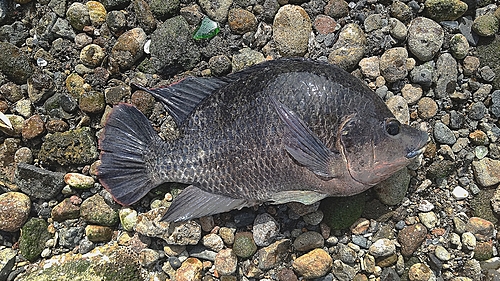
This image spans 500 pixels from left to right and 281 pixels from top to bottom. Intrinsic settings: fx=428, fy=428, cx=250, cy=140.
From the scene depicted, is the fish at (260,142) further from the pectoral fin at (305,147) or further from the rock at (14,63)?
the rock at (14,63)

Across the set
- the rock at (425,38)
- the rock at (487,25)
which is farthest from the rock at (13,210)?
the rock at (487,25)

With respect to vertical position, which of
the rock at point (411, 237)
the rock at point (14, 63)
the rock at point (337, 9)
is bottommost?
the rock at point (411, 237)

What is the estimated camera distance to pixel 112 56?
4426 millimetres

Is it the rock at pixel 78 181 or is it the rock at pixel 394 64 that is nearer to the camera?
the rock at pixel 394 64

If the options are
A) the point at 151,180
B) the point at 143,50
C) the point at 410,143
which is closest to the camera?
the point at 410,143

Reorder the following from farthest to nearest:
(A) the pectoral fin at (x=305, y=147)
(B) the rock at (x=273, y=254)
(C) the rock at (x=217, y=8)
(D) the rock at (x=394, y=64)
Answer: (C) the rock at (x=217, y=8), (B) the rock at (x=273, y=254), (D) the rock at (x=394, y=64), (A) the pectoral fin at (x=305, y=147)

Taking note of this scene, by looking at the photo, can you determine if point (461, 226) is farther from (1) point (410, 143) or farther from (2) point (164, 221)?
(2) point (164, 221)

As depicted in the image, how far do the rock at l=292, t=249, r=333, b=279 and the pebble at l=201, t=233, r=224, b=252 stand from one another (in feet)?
2.56

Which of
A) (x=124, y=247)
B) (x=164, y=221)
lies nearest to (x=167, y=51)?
(x=164, y=221)

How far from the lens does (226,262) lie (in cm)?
430

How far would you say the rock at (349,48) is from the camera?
13.8ft

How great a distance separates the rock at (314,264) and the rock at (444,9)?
8.57ft

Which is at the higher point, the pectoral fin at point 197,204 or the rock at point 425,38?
the rock at point 425,38

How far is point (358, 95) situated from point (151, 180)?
211cm
